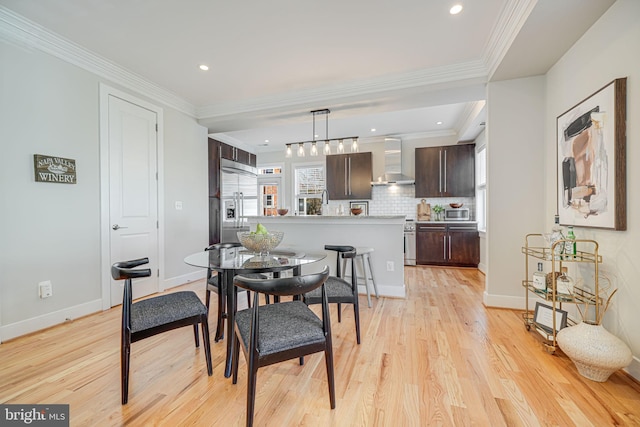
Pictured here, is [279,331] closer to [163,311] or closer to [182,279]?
[163,311]

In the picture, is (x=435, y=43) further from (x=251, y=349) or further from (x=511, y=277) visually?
(x=251, y=349)

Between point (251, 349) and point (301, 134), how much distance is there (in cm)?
499

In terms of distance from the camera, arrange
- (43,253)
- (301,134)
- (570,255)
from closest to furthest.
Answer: (570,255) < (43,253) < (301,134)

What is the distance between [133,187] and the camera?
3.23 m

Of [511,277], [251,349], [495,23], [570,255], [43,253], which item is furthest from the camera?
[511,277]

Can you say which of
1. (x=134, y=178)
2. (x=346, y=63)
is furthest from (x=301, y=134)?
(x=134, y=178)

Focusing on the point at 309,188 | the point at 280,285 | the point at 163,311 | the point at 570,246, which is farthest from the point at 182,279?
the point at 570,246

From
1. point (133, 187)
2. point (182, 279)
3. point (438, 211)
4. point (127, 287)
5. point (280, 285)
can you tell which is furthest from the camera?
point (438, 211)

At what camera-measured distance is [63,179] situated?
2.55m

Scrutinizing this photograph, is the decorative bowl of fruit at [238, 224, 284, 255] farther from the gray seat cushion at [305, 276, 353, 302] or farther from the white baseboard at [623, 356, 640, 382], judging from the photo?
the white baseboard at [623, 356, 640, 382]

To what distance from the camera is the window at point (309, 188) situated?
6676mm

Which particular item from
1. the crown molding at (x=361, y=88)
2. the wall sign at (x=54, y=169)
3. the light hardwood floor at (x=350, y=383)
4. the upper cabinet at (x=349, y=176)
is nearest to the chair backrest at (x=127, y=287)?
the light hardwood floor at (x=350, y=383)

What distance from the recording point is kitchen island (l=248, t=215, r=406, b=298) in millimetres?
3322

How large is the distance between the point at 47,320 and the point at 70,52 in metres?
2.52
